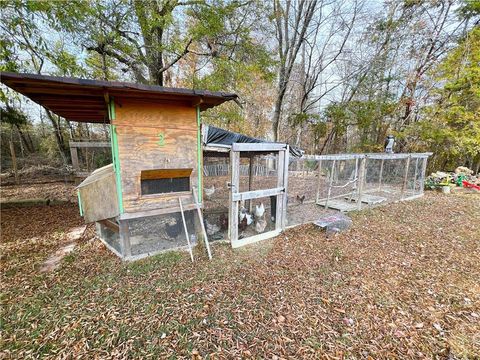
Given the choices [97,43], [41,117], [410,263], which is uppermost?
[97,43]

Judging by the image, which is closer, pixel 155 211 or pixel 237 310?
pixel 237 310

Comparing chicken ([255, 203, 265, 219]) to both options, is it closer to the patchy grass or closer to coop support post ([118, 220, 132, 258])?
A: the patchy grass

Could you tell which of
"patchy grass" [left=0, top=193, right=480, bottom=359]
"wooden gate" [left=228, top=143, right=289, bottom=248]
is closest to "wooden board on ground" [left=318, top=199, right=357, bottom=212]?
"patchy grass" [left=0, top=193, right=480, bottom=359]

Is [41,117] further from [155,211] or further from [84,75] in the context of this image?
[155,211]

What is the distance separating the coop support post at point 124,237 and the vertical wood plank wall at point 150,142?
339mm

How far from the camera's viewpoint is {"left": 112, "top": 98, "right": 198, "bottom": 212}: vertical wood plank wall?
3.17 meters

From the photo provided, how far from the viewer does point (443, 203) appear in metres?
7.78

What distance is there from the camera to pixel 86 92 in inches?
111

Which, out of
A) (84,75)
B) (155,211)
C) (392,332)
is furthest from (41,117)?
(392,332)

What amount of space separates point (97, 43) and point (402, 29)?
14224 millimetres

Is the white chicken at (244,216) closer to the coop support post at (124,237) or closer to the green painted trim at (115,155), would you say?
the coop support post at (124,237)

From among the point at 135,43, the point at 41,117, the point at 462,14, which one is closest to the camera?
the point at 135,43

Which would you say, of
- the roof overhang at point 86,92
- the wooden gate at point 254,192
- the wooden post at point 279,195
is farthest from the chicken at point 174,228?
the roof overhang at point 86,92

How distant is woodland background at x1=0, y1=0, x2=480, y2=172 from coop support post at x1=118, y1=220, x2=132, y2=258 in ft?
14.5
